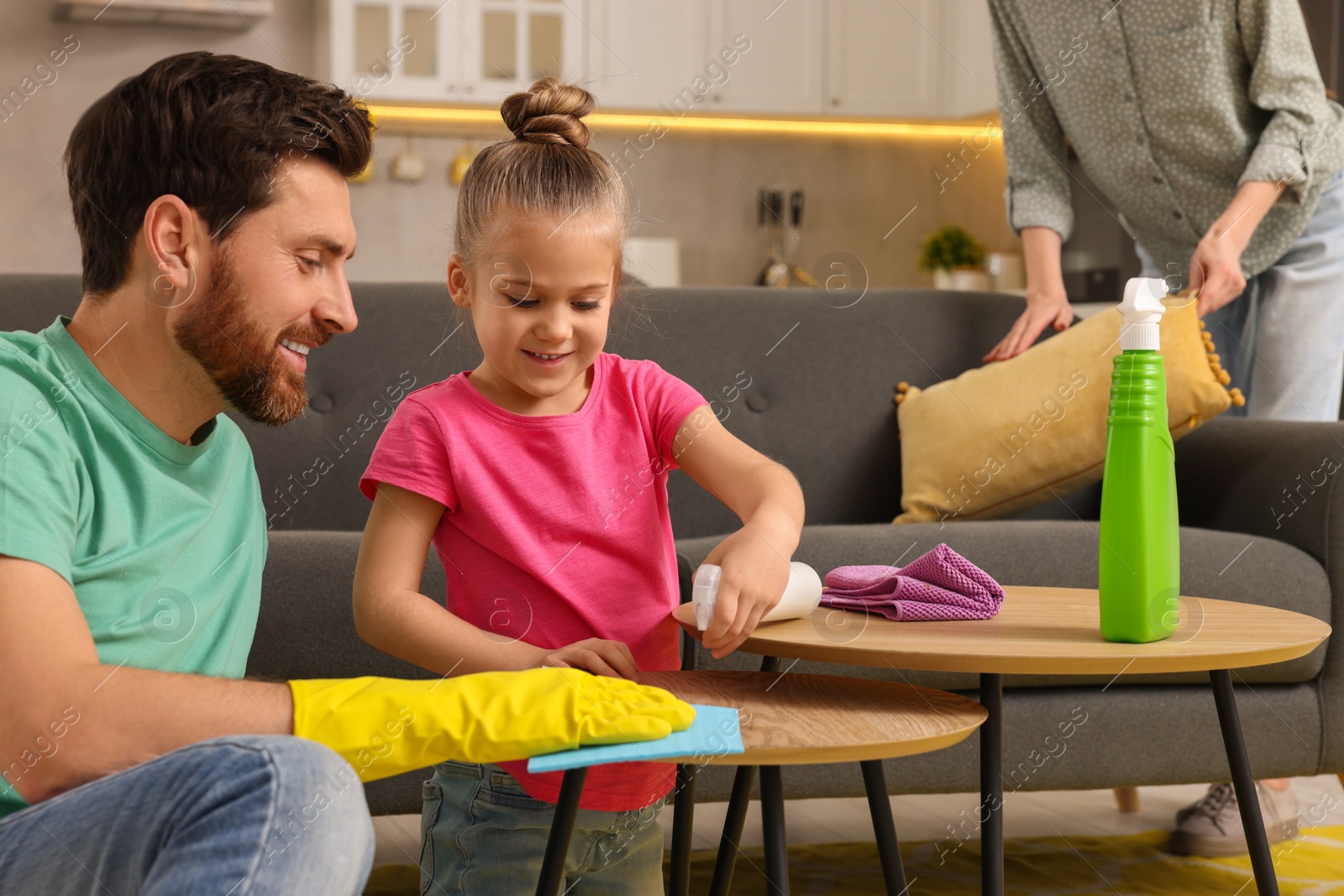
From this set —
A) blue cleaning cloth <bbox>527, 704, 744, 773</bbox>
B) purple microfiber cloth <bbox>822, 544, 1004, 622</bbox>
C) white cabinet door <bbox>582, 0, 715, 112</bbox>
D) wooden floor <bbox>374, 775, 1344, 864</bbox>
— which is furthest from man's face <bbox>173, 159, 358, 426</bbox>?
white cabinet door <bbox>582, 0, 715, 112</bbox>

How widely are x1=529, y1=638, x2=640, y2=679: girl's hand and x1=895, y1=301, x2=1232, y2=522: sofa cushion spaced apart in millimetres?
1164

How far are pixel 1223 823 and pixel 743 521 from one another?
1.17m

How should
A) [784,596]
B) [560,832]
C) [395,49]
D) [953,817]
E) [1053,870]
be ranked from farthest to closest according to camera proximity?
[395,49]
[953,817]
[1053,870]
[784,596]
[560,832]

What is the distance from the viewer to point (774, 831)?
847mm

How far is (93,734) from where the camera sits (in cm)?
69

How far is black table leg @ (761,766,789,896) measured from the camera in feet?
2.75

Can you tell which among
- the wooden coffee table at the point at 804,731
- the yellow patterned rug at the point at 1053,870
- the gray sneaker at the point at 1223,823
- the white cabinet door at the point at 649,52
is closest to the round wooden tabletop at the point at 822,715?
the wooden coffee table at the point at 804,731

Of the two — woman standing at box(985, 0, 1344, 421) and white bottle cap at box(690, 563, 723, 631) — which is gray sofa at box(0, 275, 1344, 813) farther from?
white bottle cap at box(690, 563, 723, 631)

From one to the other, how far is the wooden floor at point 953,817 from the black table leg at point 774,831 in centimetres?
Answer: 101

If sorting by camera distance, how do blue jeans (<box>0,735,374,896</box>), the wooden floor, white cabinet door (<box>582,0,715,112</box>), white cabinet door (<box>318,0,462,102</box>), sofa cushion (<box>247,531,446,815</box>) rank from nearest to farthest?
blue jeans (<box>0,735,374,896</box>) → sofa cushion (<box>247,531,446,815</box>) → the wooden floor → white cabinet door (<box>318,0,462,102</box>) → white cabinet door (<box>582,0,715,112</box>)

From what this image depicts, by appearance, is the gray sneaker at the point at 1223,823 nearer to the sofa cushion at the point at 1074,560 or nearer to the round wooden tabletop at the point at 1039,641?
the sofa cushion at the point at 1074,560

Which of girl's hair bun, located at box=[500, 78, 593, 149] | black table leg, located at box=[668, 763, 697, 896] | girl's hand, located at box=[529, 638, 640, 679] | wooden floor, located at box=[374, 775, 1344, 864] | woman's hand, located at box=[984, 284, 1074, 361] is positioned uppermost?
girl's hair bun, located at box=[500, 78, 593, 149]

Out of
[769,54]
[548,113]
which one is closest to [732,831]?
[548,113]

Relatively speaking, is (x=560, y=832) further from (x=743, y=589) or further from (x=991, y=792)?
(x=991, y=792)
